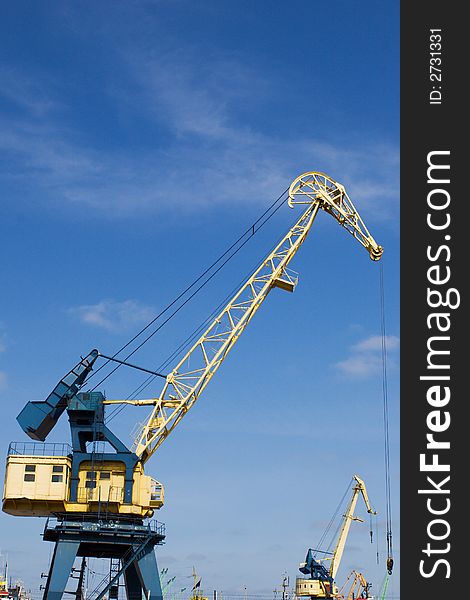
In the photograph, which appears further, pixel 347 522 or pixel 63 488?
pixel 347 522

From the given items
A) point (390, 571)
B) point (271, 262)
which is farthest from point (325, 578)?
point (271, 262)

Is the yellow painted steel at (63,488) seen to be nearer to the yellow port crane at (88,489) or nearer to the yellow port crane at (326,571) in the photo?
the yellow port crane at (88,489)

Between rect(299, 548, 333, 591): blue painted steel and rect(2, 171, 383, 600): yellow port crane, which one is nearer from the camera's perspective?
rect(2, 171, 383, 600): yellow port crane

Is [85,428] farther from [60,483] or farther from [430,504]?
[430,504]

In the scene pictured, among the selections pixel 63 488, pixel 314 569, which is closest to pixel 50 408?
pixel 63 488

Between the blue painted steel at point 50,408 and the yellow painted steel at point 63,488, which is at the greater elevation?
the blue painted steel at point 50,408

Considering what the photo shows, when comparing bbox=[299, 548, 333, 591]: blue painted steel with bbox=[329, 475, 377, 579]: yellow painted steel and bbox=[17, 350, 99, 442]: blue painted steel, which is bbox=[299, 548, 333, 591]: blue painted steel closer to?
bbox=[329, 475, 377, 579]: yellow painted steel

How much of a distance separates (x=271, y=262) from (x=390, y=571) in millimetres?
30068

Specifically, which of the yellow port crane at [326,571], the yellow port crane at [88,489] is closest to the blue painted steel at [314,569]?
the yellow port crane at [326,571]

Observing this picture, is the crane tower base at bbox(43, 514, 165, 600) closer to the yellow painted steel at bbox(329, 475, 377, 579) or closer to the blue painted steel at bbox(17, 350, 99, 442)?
the blue painted steel at bbox(17, 350, 99, 442)

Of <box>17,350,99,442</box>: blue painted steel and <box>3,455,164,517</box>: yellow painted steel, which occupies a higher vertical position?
<box>17,350,99,442</box>: blue painted steel

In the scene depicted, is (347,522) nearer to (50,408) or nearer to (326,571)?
(326,571)

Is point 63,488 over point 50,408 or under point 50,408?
under

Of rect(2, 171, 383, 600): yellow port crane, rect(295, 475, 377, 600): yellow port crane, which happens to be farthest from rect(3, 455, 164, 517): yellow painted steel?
rect(295, 475, 377, 600): yellow port crane
